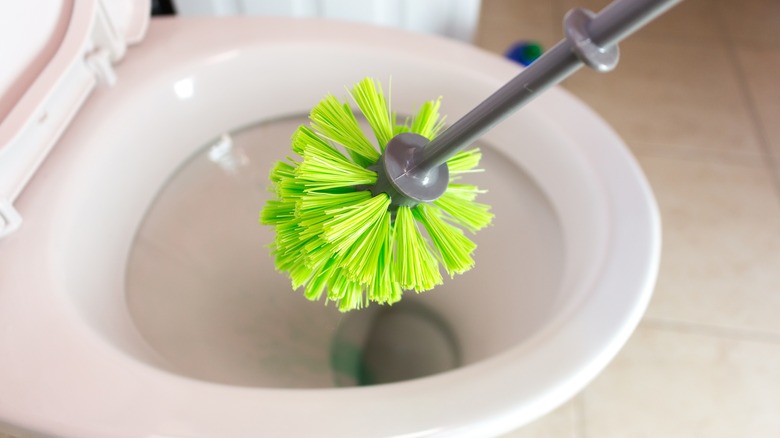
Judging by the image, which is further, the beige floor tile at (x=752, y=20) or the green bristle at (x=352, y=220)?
the beige floor tile at (x=752, y=20)

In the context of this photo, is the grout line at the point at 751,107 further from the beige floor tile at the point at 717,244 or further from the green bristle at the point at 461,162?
the green bristle at the point at 461,162

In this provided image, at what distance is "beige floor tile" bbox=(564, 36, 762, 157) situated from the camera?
1.14 m

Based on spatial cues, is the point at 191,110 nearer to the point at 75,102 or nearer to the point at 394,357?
the point at 75,102

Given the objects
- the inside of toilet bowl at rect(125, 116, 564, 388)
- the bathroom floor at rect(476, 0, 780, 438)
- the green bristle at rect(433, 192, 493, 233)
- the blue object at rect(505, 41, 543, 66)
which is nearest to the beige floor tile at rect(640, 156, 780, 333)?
the bathroom floor at rect(476, 0, 780, 438)

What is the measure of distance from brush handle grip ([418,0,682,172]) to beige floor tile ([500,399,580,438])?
0.53 metres

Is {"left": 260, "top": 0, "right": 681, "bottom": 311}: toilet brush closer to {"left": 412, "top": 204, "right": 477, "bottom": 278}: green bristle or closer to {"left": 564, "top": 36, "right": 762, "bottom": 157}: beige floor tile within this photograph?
{"left": 412, "top": 204, "right": 477, "bottom": 278}: green bristle

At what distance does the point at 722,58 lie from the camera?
51.1 inches

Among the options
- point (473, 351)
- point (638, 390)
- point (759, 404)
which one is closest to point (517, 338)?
point (473, 351)

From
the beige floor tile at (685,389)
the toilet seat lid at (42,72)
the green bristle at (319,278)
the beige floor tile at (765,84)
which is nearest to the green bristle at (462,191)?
the green bristle at (319,278)

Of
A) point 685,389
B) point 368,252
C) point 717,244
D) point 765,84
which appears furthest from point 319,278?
point 765,84

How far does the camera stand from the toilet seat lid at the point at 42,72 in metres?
0.48

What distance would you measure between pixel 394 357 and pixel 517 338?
0.54 ft

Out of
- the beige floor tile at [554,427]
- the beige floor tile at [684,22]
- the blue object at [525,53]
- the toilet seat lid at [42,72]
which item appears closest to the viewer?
the toilet seat lid at [42,72]

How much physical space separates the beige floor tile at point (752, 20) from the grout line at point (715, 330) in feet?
2.51
